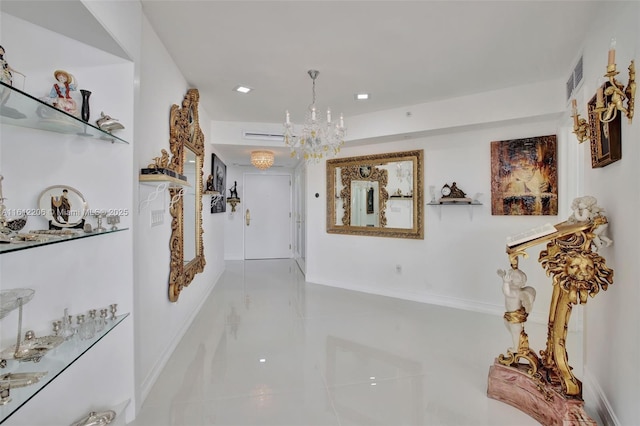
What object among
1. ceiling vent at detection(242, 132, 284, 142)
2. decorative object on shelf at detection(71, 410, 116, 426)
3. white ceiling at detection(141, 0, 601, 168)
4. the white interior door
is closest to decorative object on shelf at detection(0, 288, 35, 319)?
decorative object on shelf at detection(71, 410, 116, 426)

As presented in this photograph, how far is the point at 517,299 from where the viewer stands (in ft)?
7.00

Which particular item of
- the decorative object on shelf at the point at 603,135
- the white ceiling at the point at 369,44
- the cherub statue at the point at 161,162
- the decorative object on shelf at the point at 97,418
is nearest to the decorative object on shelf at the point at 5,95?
the cherub statue at the point at 161,162

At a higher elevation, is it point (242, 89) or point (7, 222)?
point (242, 89)

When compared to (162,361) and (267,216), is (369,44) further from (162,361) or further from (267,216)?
(267,216)

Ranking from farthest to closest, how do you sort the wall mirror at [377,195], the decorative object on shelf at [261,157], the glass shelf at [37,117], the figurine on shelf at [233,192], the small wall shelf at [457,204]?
the figurine on shelf at [233,192]
the decorative object on shelf at [261,157]
the wall mirror at [377,195]
the small wall shelf at [457,204]
the glass shelf at [37,117]

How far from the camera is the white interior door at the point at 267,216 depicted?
782 cm

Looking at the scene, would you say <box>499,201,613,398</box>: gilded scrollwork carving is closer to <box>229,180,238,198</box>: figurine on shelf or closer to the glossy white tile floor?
the glossy white tile floor

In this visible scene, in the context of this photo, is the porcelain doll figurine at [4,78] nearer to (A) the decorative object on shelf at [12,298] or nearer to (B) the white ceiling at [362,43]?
(B) the white ceiling at [362,43]

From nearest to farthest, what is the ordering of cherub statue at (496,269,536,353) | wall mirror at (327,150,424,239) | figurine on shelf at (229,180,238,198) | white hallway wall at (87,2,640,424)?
white hallway wall at (87,2,640,424)
cherub statue at (496,269,536,353)
wall mirror at (327,150,424,239)
figurine on shelf at (229,180,238,198)

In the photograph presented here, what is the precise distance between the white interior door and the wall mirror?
9.77 ft

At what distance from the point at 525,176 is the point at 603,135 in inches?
76.9

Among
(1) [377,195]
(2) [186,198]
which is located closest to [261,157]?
(2) [186,198]

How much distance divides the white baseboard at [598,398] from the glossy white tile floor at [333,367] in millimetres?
395

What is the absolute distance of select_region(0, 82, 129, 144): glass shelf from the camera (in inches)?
45.6
